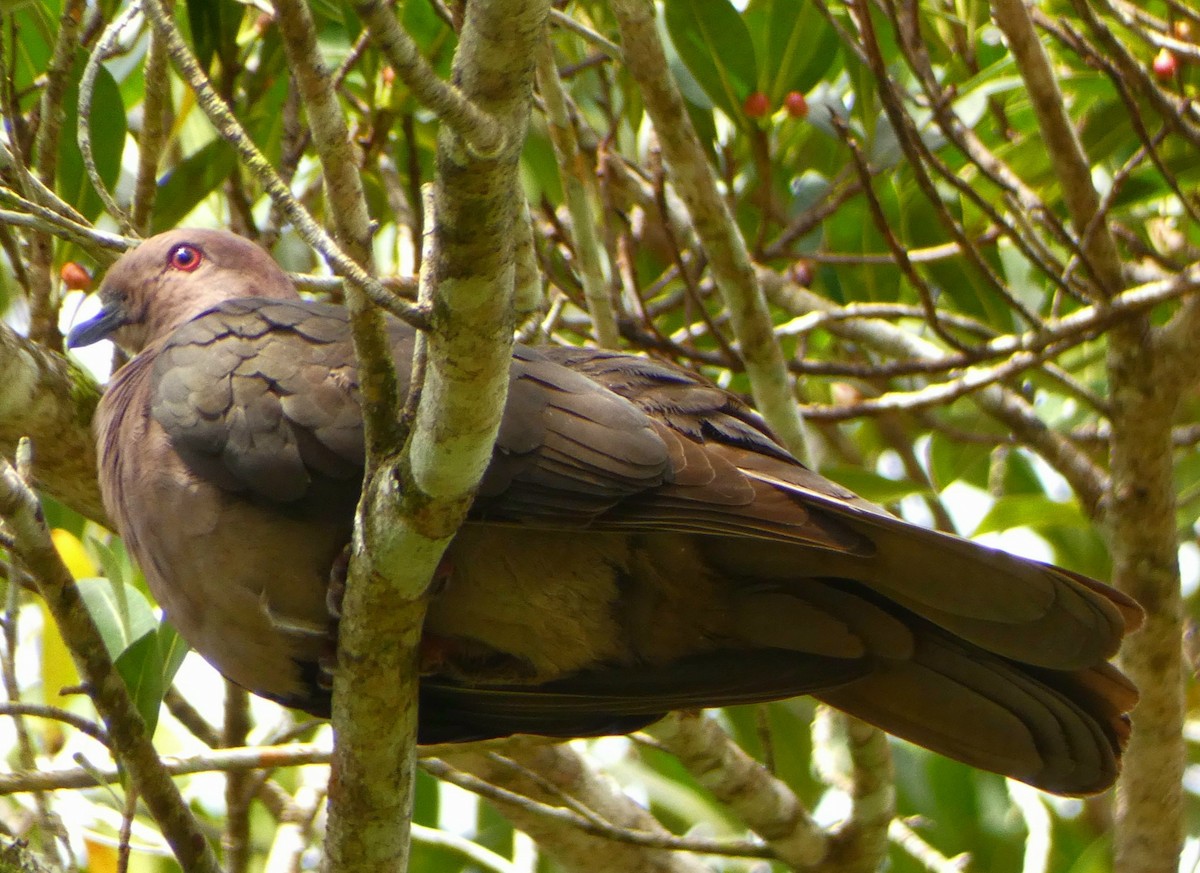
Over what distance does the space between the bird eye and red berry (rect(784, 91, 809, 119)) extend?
175cm

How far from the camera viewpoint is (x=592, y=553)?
276cm

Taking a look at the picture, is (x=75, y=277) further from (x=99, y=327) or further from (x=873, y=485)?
(x=873, y=485)

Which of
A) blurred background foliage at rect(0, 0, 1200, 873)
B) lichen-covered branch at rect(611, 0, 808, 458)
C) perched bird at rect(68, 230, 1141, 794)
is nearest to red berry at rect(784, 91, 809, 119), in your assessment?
blurred background foliage at rect(0, 0, 1200, 873)

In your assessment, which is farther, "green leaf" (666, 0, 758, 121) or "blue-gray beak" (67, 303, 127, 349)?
"green leaf" (666, 0, 758, 121)

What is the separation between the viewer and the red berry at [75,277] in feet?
12.6

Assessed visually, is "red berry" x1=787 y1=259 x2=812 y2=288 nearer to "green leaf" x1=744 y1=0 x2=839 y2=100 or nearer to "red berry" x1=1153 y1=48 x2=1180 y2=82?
"green leaf" x1=744 y1=0 x2=839 y2=100

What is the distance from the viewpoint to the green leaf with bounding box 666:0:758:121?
3959 mm

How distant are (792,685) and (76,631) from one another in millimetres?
1392

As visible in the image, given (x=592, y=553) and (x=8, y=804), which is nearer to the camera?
(x=592, y=553)

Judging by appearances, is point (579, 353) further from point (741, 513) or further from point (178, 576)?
point (178, 576)

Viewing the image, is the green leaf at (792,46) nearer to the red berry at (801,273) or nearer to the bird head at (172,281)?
the red berry at (801,273)

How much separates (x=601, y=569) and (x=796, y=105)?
201cm

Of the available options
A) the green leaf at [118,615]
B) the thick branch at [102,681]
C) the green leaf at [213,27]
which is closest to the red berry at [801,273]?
the green leaf at [213,27]

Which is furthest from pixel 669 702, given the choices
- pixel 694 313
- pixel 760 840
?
pixel 694 313
